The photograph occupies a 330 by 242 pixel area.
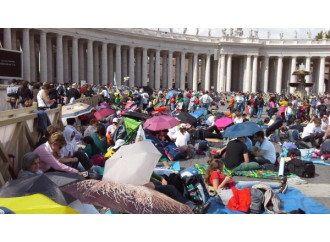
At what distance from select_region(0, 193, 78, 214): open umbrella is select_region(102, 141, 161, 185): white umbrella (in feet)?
4.96

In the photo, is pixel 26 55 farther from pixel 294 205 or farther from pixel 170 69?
pixel 294 205

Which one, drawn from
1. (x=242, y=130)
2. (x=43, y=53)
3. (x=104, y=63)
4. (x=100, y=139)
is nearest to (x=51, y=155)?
(x=100, y=139)

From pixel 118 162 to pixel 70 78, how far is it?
2031 inches

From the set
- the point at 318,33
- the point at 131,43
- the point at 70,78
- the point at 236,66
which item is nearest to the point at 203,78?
the point at 236,66

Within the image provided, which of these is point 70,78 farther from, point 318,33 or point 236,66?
point 318,33

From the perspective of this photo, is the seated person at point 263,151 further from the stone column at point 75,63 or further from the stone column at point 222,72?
the stone column at point 222,72

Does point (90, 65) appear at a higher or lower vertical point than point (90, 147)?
higher

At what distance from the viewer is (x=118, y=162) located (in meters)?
6.21

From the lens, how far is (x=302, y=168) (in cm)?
1066

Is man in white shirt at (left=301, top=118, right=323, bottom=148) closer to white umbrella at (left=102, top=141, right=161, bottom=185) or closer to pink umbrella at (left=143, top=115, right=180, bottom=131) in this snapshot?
pink umbrella at (left=143, top=115, right=180, bottom=131)

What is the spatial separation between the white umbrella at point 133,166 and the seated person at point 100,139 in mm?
5815

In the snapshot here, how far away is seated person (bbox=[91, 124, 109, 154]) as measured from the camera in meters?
12.3

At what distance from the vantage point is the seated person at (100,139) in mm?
12320

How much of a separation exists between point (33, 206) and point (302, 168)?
861cm
